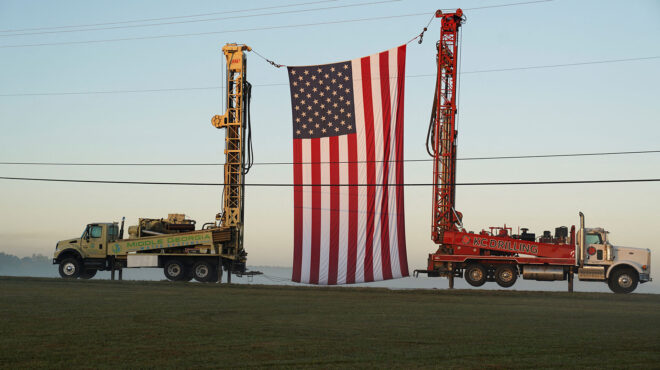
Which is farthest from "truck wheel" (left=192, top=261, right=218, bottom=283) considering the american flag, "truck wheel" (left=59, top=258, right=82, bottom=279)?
"truck wheel" (left=59, top=258, right=82, bottom=279)

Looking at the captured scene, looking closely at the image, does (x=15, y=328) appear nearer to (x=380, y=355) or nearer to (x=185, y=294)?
(x=380, y=355)

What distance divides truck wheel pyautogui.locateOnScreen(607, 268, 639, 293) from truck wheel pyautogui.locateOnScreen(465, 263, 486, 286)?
623 cm

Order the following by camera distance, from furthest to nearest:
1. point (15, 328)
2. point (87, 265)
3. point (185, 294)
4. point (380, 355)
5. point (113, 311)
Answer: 1. point (87, 265)
2. point (185, 294)
3. point (113, 311)
4. point (15, 328)
5. point (380, 355)

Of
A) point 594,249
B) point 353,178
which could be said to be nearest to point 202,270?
point 353,178

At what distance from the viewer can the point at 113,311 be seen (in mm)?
20312

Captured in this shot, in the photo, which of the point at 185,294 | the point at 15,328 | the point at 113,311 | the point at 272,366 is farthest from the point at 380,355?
the point at 185,294

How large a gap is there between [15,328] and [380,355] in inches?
332

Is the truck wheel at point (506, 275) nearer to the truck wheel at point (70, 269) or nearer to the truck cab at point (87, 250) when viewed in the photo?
the truck cab at point (87, 250)

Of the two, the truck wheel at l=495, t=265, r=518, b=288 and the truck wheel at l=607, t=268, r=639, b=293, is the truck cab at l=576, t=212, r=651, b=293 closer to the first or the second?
the truck wheel at l=607, t=268, r=639, b=293

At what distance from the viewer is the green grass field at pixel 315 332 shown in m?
12.5

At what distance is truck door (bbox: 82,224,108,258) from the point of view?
42281 mm

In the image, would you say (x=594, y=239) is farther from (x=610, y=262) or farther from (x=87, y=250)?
(x=87, y=250)

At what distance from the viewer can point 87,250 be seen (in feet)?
139

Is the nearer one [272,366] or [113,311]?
[272,366]
